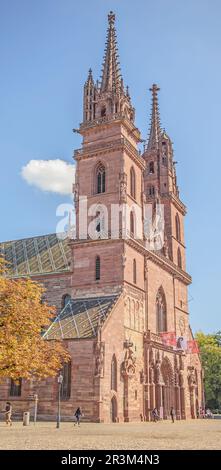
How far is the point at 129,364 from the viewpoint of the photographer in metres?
40.1

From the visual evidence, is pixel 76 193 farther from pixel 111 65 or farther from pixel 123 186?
pixel 111 65

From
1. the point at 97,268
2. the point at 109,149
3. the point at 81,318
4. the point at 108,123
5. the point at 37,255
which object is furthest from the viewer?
the point at 37,255

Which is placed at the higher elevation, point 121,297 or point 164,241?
point 164,241

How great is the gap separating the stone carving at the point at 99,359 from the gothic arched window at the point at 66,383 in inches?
109

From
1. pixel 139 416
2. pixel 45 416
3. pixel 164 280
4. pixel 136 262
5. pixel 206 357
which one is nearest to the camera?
pixel 45 416

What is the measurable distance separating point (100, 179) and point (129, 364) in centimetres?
1763

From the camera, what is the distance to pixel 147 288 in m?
47.5

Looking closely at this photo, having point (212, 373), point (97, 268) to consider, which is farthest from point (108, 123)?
point (212, 373)

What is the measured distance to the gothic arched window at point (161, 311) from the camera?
50928 mm

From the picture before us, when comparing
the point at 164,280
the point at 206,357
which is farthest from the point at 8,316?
the point at 206,357

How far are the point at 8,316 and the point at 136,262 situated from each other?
77.1 feet

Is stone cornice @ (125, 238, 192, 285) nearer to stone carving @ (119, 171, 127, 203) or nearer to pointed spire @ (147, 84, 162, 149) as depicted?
stone carving @ (119, 171, 127, 203)

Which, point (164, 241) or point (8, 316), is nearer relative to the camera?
point (8, 316)

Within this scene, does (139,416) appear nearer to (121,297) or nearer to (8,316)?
(121,297)
